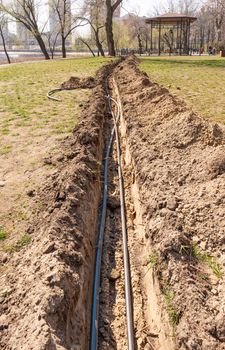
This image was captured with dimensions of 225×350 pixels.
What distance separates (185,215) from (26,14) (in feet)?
129

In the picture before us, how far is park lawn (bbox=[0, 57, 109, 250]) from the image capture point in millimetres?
4887

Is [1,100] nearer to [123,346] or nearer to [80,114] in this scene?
[80,114]

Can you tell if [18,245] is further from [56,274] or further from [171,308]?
[171,308]

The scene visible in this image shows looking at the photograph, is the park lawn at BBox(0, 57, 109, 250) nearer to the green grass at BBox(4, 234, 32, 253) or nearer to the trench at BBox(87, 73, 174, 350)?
the green grass at BBox(4, 234, 32, 253)

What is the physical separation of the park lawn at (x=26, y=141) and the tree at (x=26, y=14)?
85.0ft

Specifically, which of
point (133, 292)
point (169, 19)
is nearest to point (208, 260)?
point (133, 292)

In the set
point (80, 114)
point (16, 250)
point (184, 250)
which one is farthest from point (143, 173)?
point (80, 114)

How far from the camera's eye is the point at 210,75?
17219 millimetres

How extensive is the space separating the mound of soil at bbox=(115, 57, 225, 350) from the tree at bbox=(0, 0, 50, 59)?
34.4 metres

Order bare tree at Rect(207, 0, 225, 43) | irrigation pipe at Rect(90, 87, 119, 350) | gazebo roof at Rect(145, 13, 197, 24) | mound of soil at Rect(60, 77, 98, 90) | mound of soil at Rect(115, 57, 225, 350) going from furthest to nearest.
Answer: bare tree at Rect(207, 0, 225, 43) → gazebo roof at Rect(145, 13, 197, 24) → mound of soil at Rect(60, 77, 98, 90) → irrigation pipe at Rect(90, 87, 119, 350) → mound of soil at Rect(115, 57, 225, 350)

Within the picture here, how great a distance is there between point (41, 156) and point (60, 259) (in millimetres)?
3650

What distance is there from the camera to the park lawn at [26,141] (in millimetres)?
4887

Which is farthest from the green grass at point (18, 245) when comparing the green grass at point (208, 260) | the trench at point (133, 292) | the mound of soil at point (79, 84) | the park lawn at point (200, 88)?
the mound of soil at point (79, 84)

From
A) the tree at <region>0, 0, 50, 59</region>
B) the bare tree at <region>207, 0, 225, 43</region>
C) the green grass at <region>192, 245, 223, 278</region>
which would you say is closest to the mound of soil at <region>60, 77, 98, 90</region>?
the green grass at <region>192, 245, 223, 278</region>
